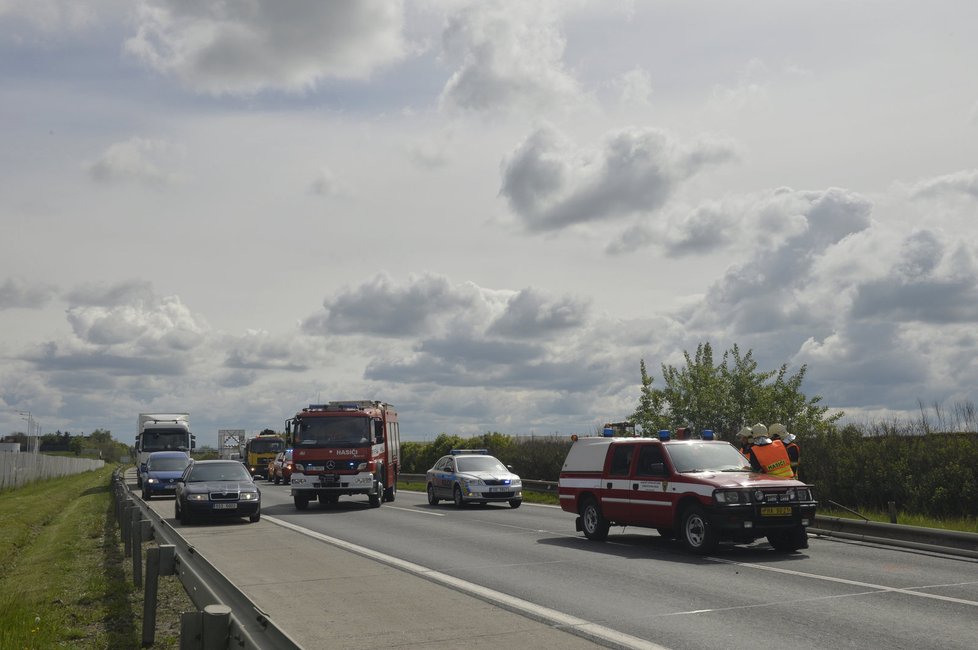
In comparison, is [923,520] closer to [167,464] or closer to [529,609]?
[529,609]

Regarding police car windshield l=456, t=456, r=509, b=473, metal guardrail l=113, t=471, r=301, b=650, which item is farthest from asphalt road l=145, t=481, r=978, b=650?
police car windshield l=456, t=456, r=509, b=473

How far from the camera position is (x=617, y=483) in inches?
662

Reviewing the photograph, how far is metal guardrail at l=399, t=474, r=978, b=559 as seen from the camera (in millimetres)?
14289

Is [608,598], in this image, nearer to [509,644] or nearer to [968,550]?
A: [509,644]

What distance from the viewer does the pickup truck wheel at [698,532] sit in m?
14.4

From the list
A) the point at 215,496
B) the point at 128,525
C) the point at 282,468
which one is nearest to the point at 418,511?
the point at 215,496

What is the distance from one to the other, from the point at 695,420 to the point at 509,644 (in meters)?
31.1

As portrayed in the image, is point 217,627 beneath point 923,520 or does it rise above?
above

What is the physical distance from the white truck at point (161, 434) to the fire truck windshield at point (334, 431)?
1548 centimetres

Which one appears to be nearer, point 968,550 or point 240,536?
point 968,550

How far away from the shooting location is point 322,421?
91.7 feet

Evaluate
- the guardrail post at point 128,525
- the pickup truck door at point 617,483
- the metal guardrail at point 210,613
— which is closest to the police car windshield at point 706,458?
the pickup truck door at point 617,483

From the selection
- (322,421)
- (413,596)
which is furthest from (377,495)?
(413,596)

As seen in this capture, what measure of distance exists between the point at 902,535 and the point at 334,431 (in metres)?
16.5
